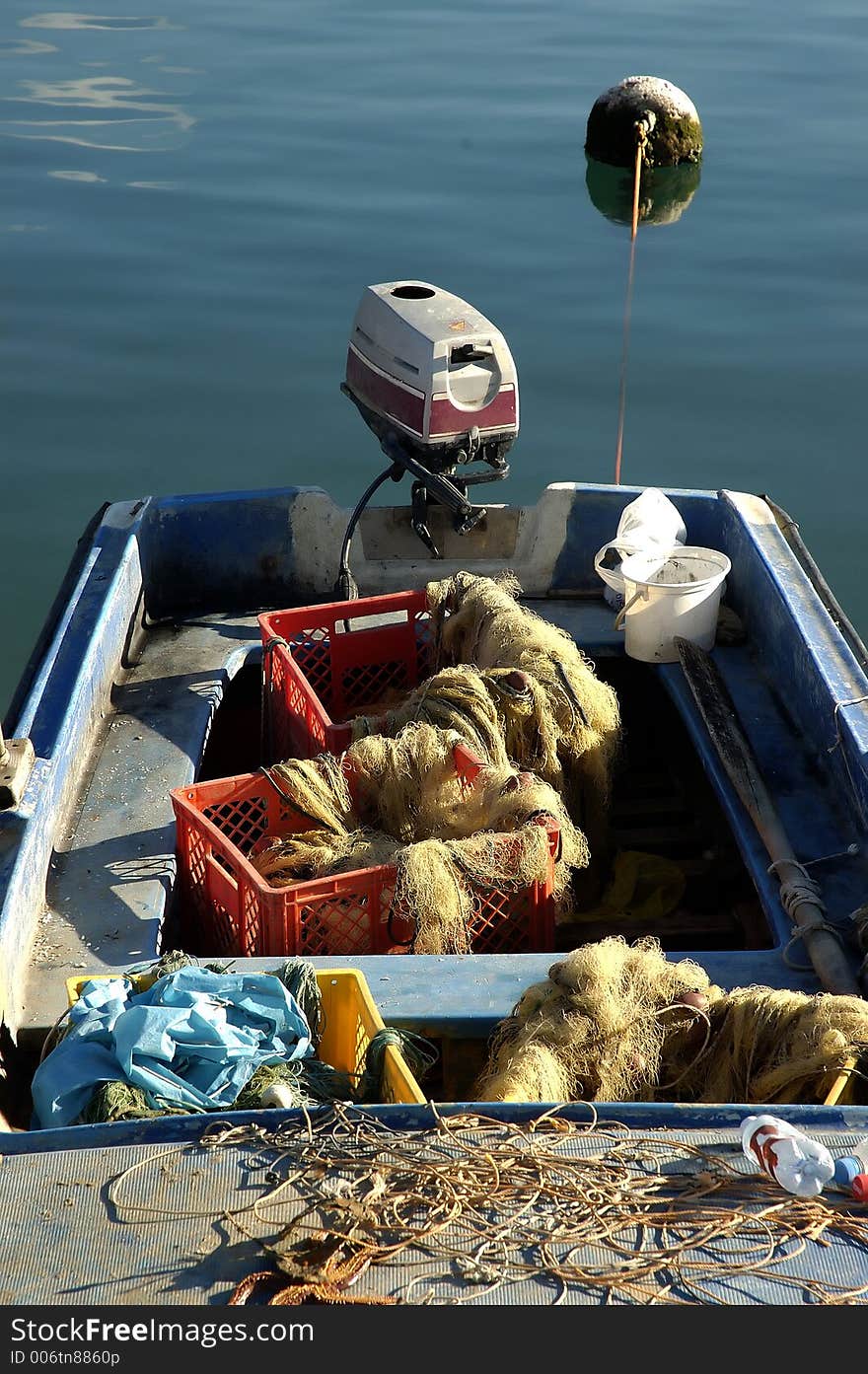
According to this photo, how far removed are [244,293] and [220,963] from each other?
10222mm

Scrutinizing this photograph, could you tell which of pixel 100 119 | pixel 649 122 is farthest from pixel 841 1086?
pixel 100 119

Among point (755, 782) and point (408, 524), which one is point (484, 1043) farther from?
point (408, 524)

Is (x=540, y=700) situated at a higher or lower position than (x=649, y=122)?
lower

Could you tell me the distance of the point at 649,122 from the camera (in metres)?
17.2

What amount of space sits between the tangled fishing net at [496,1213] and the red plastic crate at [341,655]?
2.40 meters

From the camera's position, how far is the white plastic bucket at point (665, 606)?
227 inches

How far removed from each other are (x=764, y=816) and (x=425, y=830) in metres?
1.15

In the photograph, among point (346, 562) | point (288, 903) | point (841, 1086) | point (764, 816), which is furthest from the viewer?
point (346, 562)

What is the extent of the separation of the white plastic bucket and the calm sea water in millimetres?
3592

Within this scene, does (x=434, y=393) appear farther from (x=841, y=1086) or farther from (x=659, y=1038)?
(x=841, y=1086)

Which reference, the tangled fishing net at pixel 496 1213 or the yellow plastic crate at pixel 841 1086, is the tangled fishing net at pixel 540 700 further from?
the tangled fishing net at pixel 496 1213

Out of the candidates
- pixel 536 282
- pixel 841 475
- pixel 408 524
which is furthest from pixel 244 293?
pixel 408 524

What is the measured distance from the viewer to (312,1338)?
2.89 m

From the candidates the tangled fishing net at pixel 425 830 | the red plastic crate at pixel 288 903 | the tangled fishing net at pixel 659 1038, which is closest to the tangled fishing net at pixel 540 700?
the tangled fishing net at pixel 425 830
